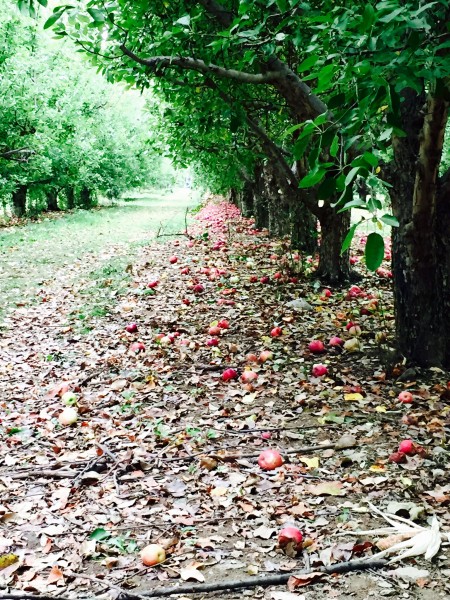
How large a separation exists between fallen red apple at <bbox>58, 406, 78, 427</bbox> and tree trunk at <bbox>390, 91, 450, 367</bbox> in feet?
9.62

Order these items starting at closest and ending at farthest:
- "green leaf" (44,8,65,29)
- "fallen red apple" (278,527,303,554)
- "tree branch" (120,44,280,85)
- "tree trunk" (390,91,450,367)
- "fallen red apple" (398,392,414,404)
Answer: "green leaf" (44,8,65,29)
"fallen red apple" (278,527,303,554)
"fallen red apple" (398,392,414,404)
"tree trunk" (390,91,450,367)
"tree branch" (120,44,280,85)

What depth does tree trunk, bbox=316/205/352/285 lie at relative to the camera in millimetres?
7551

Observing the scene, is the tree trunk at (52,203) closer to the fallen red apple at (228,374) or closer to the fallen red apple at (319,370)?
the fallen red apple at (228,374)

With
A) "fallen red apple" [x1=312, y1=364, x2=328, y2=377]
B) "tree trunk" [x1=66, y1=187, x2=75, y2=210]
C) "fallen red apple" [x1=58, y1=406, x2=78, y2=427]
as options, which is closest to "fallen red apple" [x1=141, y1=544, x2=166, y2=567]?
"fallen red apple" [x1=58, y1=406, x2=78, y2=427]

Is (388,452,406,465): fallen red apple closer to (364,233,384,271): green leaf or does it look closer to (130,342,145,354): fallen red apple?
(364,233,384,271): green leaf

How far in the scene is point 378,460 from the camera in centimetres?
355

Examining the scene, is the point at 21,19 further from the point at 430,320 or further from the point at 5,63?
the point at 430,320

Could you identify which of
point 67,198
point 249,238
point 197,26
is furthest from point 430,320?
point 67,198

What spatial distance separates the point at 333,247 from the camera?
7.91 m

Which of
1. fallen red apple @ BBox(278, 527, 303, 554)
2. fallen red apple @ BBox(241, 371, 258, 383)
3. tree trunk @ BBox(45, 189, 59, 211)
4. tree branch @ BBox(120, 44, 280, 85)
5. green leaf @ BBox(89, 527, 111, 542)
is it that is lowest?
green leaf @ BBox(89, 527, 111, 542)

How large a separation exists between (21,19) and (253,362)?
20965 mm

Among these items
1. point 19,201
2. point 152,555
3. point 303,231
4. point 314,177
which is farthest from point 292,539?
point 19,201

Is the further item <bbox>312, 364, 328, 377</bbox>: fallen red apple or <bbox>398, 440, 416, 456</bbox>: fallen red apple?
<bbox>312, 364, 328, 377</bbox>: fallen red apple

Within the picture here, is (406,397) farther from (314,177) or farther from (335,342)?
(314,177)
